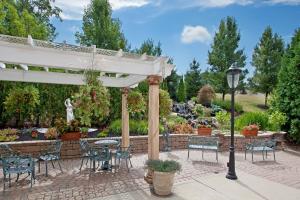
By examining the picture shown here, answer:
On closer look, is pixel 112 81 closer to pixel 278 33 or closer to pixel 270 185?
pixel 270 185

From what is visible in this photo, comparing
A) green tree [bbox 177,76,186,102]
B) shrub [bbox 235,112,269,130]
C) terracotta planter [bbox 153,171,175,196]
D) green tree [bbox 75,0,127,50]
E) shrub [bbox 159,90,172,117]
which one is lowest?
terracotta planter [bbox 153,171,175,196]

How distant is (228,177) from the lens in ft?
20.2

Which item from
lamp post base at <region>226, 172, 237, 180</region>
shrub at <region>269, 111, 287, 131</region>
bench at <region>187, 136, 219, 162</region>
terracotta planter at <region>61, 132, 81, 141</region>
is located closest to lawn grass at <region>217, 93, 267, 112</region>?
shrub at <region>269, 111, 287, 131</region>

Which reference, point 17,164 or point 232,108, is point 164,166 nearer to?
point 232,108

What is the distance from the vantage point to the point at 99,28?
1468 centimetres

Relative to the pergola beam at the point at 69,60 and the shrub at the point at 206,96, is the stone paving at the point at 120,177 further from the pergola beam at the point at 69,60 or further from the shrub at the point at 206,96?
the shrub at the point at 206,96

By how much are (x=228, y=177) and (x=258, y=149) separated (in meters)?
2.52

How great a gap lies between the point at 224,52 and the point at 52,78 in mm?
21811

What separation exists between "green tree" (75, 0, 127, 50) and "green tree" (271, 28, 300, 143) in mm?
8817

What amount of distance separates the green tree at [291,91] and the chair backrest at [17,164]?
32.7 feet

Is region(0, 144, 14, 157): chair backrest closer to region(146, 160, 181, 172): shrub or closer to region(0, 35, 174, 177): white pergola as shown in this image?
region(0, 35, 174, 177): white pergola

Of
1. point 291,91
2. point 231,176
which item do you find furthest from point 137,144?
point 291,91

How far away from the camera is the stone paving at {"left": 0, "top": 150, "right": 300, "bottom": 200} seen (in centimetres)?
512

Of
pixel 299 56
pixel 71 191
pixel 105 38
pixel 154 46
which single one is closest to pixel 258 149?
pixel 299 56
